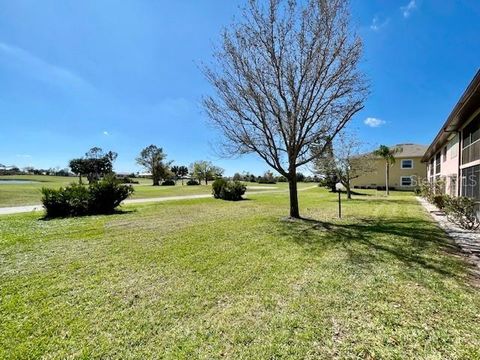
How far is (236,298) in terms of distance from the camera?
151 inches

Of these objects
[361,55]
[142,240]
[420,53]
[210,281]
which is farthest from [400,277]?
[420,53]

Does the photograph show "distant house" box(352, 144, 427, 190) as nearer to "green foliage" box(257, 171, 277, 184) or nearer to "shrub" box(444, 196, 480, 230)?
"shrub" box(444, 196, 480, 230)

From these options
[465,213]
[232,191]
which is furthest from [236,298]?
[232,191]

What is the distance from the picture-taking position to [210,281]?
4461 millimetres

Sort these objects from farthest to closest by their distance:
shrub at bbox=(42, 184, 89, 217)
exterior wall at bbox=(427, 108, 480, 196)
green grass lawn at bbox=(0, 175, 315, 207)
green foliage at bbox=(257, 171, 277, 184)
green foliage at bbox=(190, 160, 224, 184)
→ green foliage at bbox=(257, 171, 277, 184)
green foliage at bbox=(190, 160, 224, 184)
green grass lawn at bbox=(0, 175, 315, 207)
exterior wall at bbox=(427, 108, 480, 196)
shrub at bbox=(42, 184, 89, 217)

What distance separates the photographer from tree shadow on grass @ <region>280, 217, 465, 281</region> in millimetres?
5398

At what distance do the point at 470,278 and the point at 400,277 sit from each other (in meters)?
1.26

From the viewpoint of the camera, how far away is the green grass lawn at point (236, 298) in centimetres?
275

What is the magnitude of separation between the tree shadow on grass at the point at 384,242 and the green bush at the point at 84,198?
9.26 metres

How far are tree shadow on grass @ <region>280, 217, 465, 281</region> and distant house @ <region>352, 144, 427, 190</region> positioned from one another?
31561 millimetres

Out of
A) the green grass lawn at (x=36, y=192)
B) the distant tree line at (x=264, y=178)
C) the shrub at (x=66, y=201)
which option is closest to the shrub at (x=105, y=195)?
the shrub at (x=66, y=201)

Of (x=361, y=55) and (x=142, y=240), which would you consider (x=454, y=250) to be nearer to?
(x=361, y=55)

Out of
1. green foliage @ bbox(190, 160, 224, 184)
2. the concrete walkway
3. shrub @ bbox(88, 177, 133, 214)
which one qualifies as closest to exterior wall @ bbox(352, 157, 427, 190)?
the concrete walkway

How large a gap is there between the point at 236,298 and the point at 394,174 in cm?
4322
